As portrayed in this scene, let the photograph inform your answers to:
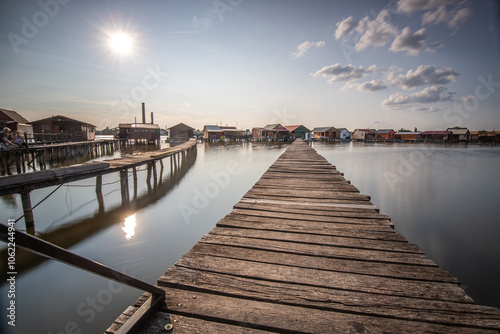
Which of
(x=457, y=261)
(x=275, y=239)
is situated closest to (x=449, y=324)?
(x=275, y=239)

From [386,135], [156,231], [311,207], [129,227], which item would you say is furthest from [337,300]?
[386,135]

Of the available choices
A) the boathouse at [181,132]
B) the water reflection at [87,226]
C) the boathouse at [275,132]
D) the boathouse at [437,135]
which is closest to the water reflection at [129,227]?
the water reflection at [87,226]

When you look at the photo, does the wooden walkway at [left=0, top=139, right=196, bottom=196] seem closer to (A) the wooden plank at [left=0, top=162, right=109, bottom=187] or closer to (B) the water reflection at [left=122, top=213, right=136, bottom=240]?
(A) the wooden plank at [left=0, top=162, right=109, bottom=187]

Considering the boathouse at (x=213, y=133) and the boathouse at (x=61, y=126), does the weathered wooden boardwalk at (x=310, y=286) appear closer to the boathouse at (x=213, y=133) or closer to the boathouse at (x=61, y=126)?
the boathouse at (x=61, y=126)

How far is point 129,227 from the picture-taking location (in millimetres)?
7621

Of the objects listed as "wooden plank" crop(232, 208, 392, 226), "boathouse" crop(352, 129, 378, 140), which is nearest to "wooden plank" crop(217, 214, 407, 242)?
"wooden plank" crop(232, 208, 392, 226)

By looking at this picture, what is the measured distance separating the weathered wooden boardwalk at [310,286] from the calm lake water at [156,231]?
3.18 meters

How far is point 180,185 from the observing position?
13.9 meters

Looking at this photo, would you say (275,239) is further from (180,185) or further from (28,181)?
(180,185)

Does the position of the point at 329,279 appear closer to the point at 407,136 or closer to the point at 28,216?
the point at 28,216

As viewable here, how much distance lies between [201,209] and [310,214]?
268 inches

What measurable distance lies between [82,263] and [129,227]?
7.38 meters

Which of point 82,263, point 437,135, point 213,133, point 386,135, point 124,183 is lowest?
point 124,183

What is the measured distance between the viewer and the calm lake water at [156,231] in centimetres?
429
